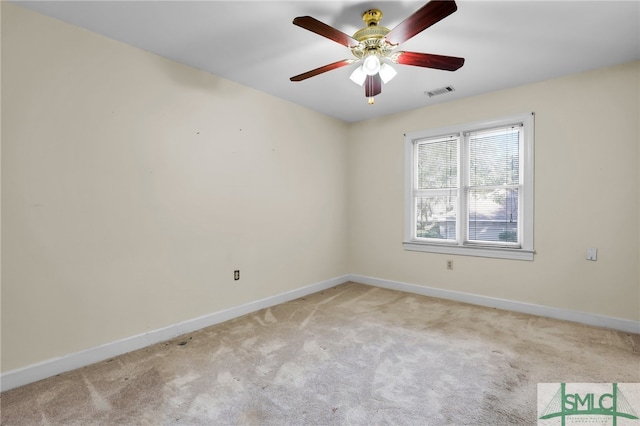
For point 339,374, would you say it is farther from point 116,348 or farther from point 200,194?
point 200,194

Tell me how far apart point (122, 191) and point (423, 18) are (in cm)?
246

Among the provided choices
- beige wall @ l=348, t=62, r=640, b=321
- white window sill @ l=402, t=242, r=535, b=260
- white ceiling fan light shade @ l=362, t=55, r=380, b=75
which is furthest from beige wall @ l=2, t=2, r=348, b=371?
beige wall @ l=348, t=62, r=640, b=321

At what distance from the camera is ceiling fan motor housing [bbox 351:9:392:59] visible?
2.10 m

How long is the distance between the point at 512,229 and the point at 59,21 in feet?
14.8

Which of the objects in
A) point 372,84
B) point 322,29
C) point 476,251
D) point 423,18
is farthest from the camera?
point 476,251

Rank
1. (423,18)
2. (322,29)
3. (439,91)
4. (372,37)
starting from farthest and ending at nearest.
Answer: (439,91) < (372,37) < (322,29) < (423,18)

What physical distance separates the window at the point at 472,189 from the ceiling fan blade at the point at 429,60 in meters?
1.78

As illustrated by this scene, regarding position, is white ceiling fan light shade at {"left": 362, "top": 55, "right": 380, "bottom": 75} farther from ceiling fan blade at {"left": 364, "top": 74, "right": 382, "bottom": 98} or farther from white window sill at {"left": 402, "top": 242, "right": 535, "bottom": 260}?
white window sill at {"left": 402, "top": 242, "right": 535, "bottom": 260}

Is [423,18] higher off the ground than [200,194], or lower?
higher

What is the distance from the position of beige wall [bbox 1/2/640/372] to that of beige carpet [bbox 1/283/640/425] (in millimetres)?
371

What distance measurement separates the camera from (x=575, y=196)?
3.13m

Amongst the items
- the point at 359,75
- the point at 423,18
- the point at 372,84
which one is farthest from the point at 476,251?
the point at 423,18

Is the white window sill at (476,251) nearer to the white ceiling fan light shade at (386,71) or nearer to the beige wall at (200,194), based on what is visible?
the beige wall at (200,194)

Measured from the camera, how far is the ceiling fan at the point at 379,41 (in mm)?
1744
